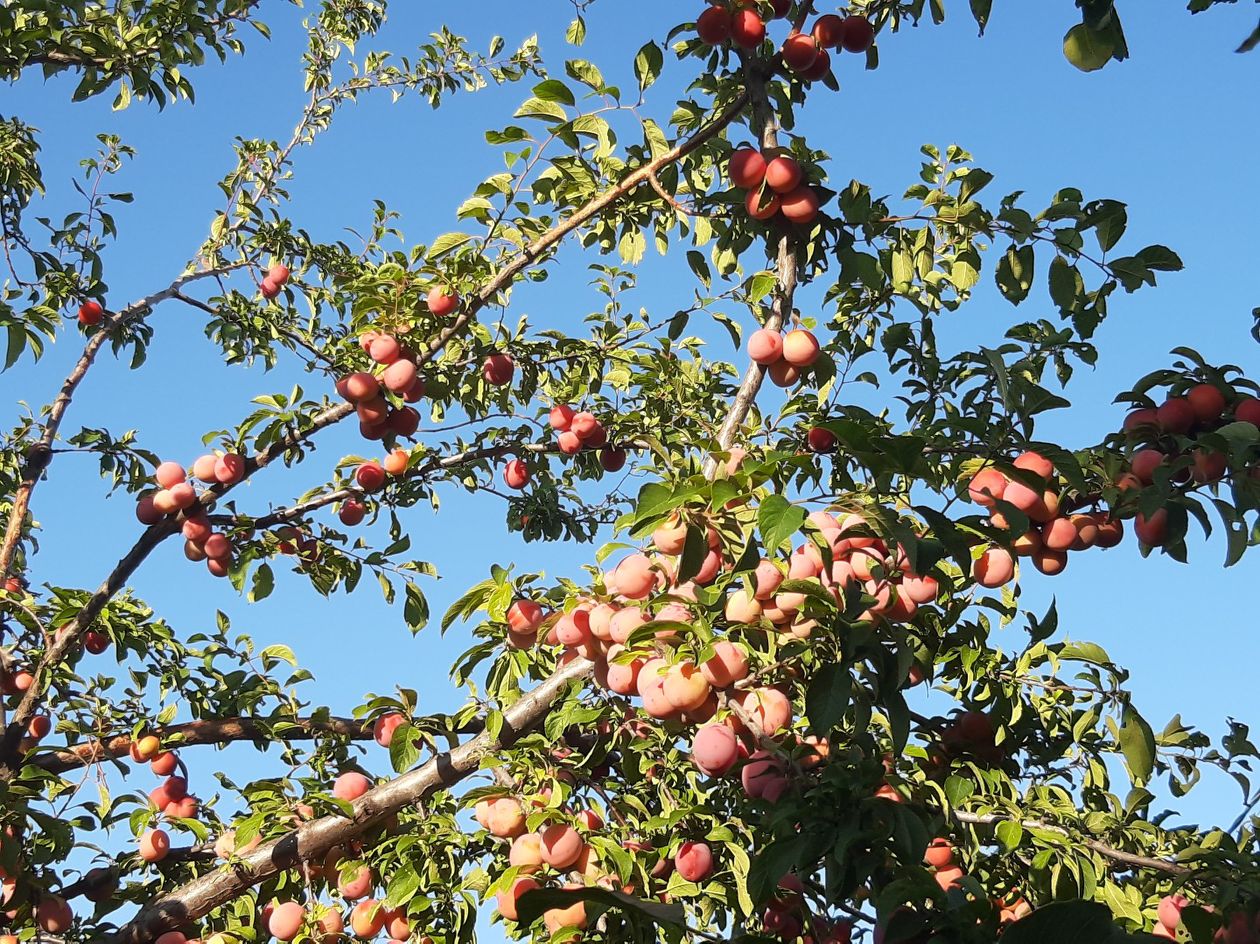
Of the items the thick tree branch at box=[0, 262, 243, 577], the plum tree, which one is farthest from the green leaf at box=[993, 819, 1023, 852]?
the thick tree branch at box=[0, 262, 243, 577]

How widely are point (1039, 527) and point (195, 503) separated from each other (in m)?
2.99

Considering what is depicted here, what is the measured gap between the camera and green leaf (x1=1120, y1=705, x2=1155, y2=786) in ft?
7.26

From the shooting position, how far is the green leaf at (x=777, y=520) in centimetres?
164

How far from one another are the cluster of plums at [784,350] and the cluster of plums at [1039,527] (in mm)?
584

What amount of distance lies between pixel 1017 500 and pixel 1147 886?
44.4 inches

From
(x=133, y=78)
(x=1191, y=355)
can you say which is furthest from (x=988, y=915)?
(x=133, y=78)

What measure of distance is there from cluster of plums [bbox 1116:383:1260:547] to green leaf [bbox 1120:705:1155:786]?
0.40m

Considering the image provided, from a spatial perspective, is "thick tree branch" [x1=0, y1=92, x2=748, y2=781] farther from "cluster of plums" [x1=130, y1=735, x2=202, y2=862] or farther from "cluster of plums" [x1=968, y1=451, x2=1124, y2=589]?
"cluster of plums" [x1=968, y1=451, x2=1124, y2=589]

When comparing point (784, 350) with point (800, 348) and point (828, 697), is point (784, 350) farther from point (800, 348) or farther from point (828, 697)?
point (828, 697)

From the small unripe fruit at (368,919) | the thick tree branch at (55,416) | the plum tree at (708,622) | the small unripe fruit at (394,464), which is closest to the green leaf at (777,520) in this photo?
the plum tree at (708,622)

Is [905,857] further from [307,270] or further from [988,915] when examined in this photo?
[307,270]

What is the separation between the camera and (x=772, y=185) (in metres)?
2.58

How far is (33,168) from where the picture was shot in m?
4.49

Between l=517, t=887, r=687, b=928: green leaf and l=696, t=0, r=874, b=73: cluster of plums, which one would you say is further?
l=696, t=0, r=874, b=73: cluster of plums
